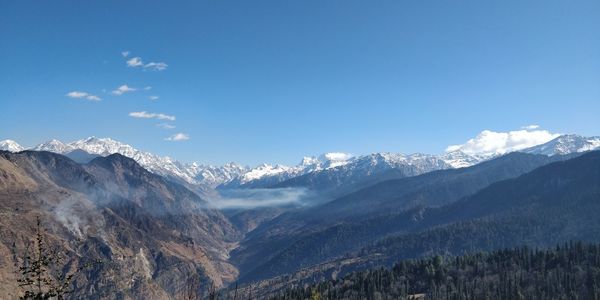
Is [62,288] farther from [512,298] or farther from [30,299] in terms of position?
[512,298]

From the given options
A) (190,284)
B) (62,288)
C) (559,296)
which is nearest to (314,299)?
(190,284)

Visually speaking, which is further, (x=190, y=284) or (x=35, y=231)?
(x=190, y=284)

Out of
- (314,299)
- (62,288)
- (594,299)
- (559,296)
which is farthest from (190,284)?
(559,296)

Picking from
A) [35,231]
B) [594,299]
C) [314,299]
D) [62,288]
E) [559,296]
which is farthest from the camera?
[559,296]

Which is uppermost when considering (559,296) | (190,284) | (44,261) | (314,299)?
(44,261)

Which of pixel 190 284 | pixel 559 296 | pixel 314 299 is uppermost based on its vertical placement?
pixel 190 284

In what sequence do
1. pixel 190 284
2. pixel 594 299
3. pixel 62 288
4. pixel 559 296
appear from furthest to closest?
pixel 559 296 < pixel 594 299 < pixel 190 284 < pixel 62 288

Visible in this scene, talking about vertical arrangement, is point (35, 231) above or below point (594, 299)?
above

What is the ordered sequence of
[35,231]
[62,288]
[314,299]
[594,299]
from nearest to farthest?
[62,288] → [35,231] → [314,299] → [594,299]

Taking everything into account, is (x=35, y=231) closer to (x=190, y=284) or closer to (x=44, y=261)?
(x=44, y=261)
